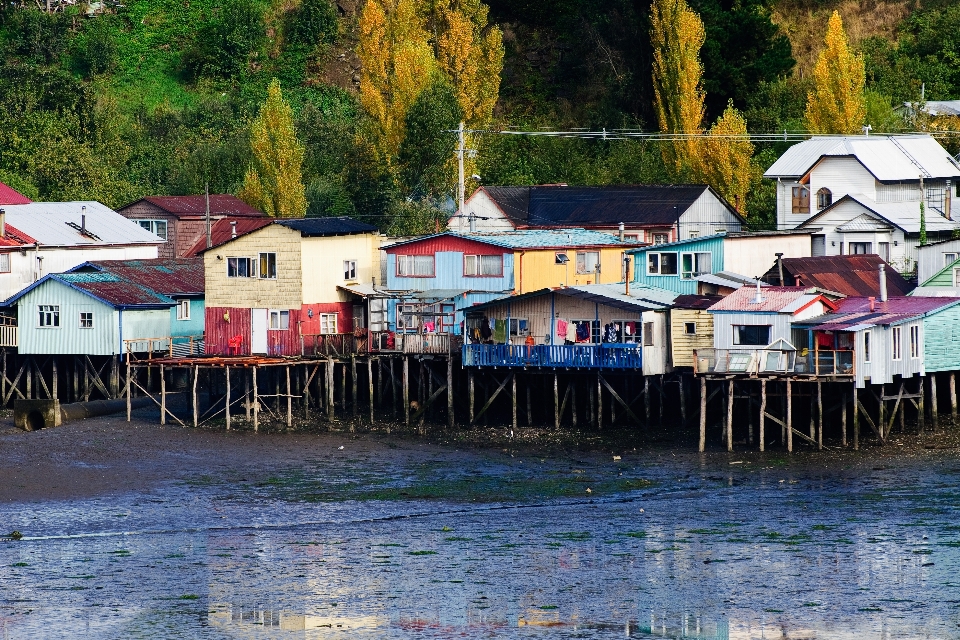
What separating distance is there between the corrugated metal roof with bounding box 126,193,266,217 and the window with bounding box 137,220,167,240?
0.72 metres

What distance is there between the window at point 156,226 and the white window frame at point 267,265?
20074 millimetres

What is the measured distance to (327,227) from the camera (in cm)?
6550

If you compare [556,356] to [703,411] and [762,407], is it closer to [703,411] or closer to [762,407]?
[703,411]

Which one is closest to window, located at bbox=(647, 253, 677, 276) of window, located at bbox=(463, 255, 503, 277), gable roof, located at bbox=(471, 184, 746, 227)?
window, located at bbox=(463, 255, 503, 277)

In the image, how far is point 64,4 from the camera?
116m

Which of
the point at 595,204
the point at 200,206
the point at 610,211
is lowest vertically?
the point at 610,211

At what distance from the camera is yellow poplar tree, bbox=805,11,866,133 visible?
80500 mm

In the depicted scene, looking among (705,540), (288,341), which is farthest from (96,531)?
(288,341)

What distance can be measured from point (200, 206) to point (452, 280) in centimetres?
2348

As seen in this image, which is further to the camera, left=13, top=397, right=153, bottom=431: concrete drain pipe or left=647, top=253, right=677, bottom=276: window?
left=647, top=253, right=677, bottom=276: window

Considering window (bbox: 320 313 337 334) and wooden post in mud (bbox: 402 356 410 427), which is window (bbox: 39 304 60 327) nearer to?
window (bbox: 320 313 337 334)

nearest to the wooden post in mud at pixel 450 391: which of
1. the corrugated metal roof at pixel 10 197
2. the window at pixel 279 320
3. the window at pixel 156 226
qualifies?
the window at pixel 279 320

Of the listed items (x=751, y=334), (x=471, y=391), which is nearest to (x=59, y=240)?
(x=471, y=391)

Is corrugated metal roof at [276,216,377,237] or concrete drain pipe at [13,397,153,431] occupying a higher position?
corrugated metal roof at [276,216,377,237]
